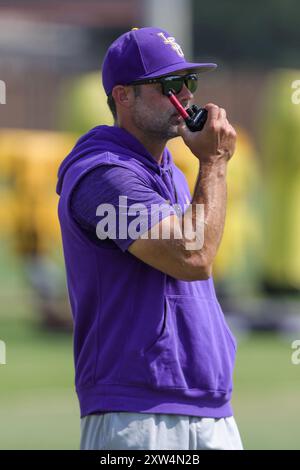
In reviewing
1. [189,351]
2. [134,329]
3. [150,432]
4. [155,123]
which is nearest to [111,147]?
[155,123]

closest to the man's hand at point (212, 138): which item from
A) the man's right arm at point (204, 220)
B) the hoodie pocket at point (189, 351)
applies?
the man's right arm at point (204, 220)

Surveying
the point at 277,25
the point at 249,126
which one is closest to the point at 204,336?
the point at 249,126

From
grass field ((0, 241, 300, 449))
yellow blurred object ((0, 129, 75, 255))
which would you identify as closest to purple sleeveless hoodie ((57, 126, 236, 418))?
grass field ((0, 241, 300, 449))

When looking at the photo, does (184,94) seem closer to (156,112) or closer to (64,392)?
(156,112)

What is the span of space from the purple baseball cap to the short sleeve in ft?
1.42

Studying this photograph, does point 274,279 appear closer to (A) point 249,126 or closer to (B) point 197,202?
(B) point 197,202

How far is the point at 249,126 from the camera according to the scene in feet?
119

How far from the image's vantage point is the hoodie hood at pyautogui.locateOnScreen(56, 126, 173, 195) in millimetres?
4457

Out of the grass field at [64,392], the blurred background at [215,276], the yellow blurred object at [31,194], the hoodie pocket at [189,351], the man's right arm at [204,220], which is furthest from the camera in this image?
the yellow blurred object at [31,194]

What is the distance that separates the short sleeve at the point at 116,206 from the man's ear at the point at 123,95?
36cm

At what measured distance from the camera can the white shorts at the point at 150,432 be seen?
4.30 metres

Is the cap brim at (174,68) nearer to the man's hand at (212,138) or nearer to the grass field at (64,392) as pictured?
the man's hand at (212,138)

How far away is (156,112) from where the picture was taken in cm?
452

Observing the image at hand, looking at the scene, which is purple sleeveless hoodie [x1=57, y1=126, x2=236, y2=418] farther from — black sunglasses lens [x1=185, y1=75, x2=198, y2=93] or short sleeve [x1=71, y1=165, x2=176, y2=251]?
black sunglasses lens [x1=185, y1=75, x2=198, y2=93]
